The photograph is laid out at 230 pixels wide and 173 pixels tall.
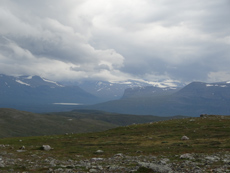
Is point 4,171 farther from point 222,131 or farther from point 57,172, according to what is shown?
point 222,131

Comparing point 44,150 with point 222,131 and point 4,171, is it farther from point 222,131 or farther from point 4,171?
point 222,131

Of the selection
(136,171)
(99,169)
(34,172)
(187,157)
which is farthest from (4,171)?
(187,157)

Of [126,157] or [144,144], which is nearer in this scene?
[126,157]

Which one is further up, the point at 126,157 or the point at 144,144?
the point at 126,157

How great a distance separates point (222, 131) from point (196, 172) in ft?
120

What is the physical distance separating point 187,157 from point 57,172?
1360cm

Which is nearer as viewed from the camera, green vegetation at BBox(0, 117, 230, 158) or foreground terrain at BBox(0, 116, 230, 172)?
foreground terrain at BBox(0, 116, 230, 172)

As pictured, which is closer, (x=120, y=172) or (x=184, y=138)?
(x=120, y=172)

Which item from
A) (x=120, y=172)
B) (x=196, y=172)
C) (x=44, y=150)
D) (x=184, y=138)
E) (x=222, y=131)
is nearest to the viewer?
(x=196, y=172)

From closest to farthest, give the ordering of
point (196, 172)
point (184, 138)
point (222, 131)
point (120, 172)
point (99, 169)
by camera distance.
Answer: point (196, 172), point (120, 172), point (99, 169), point (184, 138), point (222, 131)

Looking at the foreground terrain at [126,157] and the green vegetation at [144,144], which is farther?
the green vegetation at [144,144]

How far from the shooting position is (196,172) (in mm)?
15180

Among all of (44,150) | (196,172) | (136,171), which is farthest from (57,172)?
(44,150)

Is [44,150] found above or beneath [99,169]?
beneath
